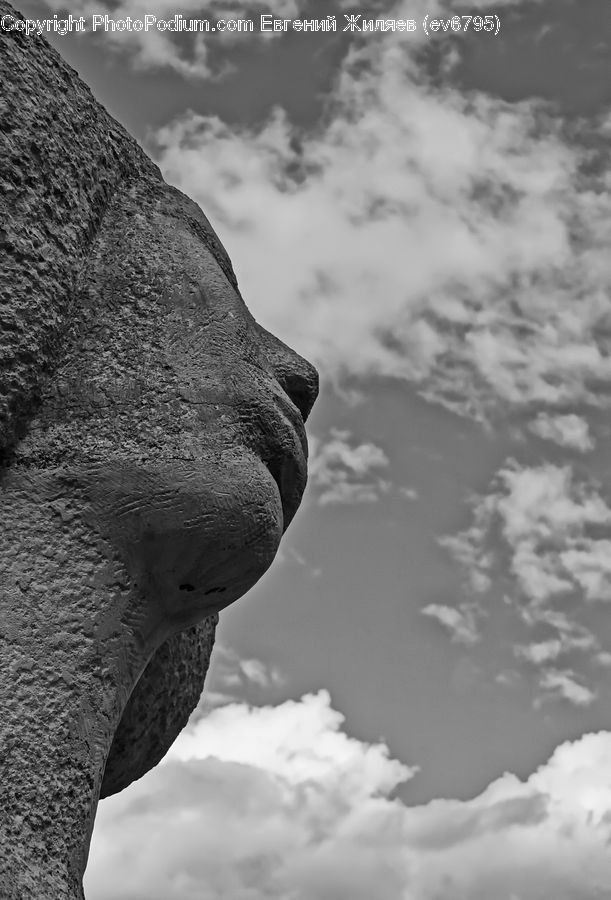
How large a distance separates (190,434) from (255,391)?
8.4 inches

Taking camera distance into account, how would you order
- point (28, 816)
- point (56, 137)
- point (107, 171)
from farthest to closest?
point (107, 171) < point (56, 137) < point (28, 816)

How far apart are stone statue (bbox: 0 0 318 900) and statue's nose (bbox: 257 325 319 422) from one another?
0.41 feet

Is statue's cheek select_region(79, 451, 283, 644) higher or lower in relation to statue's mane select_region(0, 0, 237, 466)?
lower

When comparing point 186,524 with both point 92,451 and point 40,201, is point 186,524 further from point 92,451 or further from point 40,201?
point 40,201

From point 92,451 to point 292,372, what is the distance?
2.26ft

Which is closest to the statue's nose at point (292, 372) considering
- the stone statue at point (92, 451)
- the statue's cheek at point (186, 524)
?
the stone statue at point (92, 451)

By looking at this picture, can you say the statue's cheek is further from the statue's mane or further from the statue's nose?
the statue's nose

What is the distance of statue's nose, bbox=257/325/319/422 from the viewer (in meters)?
3.31

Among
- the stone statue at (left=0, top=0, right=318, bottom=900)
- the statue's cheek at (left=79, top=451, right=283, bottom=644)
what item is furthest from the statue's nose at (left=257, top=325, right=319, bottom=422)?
the statue's cheek at (left=79, top=451, right=283, bottom=644)

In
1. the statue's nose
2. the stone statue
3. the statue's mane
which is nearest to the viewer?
the stone statue

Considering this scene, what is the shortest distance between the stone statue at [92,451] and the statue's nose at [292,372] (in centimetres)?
13

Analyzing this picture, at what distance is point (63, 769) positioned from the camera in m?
2.61

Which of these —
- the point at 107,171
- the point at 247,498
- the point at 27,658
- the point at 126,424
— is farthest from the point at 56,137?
the point at 27,658

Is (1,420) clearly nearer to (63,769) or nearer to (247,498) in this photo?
(247,498)
